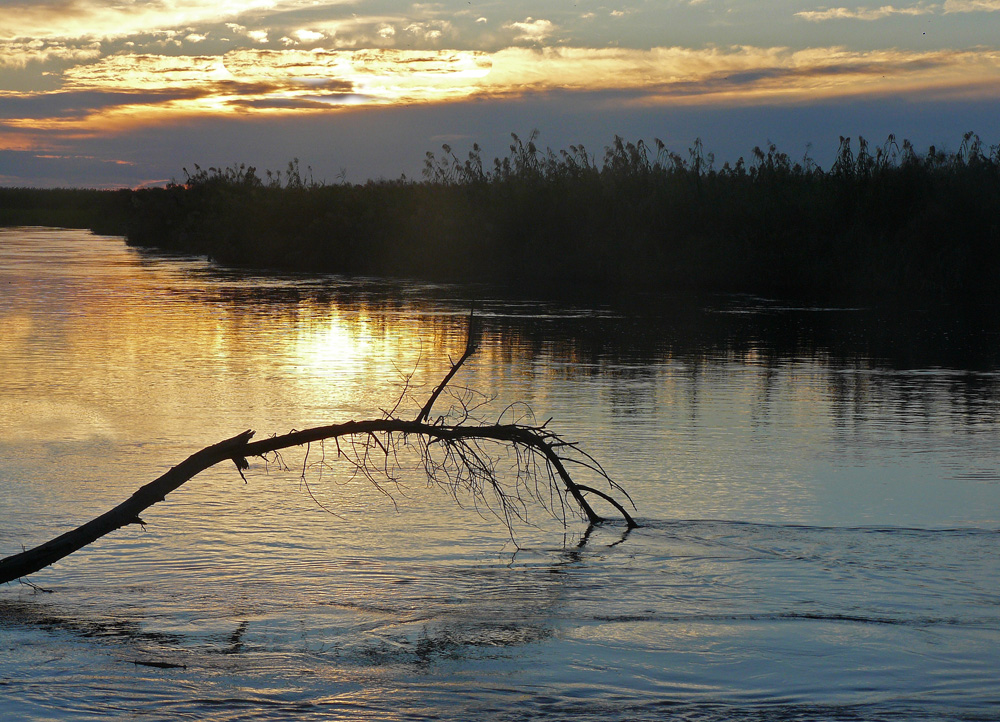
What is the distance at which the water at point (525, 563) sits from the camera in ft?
17.9

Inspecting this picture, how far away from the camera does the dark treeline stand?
1233 inches

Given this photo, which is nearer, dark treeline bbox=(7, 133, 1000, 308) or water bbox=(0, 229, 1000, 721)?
water bbox=(0, 229, 1000, 721)

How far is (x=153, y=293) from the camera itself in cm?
2847

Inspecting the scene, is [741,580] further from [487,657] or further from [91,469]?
[91,469]

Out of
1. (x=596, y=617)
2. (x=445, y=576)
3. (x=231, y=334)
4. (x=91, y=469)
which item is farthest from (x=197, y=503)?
(x=231, y=334)

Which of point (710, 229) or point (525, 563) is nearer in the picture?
point (525, 563)

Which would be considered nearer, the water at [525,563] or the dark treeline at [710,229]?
the water at [525,563]

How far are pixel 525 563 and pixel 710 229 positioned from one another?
28.1 metres

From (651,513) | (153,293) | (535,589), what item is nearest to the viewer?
(535,589)

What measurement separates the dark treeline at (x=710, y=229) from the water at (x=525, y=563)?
1669 centimetres

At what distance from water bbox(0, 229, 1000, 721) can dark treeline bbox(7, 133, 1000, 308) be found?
16.7 metres

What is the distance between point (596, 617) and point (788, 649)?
3.41ft

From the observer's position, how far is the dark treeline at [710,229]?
103ft

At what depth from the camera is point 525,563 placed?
728 centimetres
